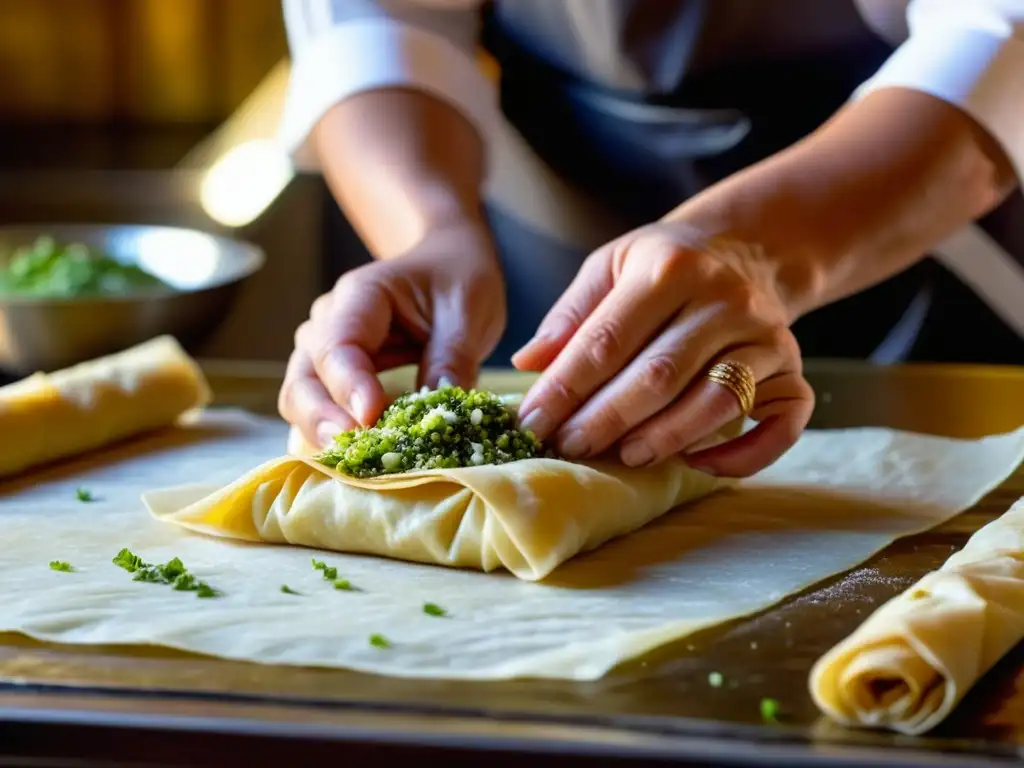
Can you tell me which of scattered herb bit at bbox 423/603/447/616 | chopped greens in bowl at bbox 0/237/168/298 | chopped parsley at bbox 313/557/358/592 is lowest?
scattered herb bit at bbox 423/603/447/616

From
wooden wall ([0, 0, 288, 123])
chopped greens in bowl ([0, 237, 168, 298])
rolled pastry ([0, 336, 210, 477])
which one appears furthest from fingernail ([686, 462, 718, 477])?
wooden wall ([0, 0, 288, 123])

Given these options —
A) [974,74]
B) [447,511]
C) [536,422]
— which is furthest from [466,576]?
[974,74]

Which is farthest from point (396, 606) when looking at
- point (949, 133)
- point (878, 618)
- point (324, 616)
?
point (949, 133)

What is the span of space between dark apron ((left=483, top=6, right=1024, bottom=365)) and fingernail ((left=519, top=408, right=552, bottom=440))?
0.96 metres

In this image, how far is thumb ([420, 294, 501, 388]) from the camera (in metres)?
1.62

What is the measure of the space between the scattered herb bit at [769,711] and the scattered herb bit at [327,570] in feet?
1.57

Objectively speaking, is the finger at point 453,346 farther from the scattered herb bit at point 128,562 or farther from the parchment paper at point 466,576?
the scattered herb bit at point 128,562

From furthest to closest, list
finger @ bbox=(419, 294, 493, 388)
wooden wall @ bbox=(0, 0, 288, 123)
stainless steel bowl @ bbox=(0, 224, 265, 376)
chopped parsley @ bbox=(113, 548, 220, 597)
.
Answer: wooden wall @ bbox=(0, 0, 288, 123), stainless steel bowl @ bbox=(0, 224, 265, 376), finger @ bbox=(419, 294, 493, 388), chopped parsley @ bbox=(113, 548, 220, 597)

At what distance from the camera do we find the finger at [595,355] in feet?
4.66

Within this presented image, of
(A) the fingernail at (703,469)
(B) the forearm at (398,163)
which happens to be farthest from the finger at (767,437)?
(B) the forearm at (398,163)

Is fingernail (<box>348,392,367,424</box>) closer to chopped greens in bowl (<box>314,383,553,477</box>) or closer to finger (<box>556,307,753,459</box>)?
chopped greens in bowl (<box>314,383,553,477</box>)

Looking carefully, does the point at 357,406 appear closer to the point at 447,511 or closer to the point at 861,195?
the point at 447,511

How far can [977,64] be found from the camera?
180cm

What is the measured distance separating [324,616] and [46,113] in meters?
3.68
